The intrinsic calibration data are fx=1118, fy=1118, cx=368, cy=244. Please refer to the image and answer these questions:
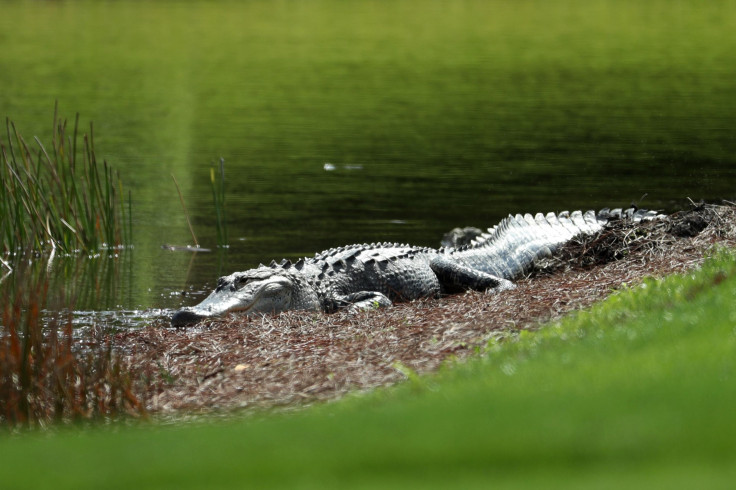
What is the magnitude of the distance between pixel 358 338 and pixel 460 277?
3.98 m

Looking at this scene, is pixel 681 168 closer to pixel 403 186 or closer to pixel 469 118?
pixel 403 186

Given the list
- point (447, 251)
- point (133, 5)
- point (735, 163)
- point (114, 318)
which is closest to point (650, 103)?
point (735, 163)

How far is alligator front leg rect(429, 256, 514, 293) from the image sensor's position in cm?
1339

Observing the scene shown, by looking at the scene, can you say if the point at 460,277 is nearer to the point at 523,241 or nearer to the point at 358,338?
the point at 523,241

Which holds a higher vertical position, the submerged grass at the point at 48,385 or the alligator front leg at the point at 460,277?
the submerged grass at the point at 48,385

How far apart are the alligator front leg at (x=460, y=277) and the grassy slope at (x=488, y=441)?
6.52m

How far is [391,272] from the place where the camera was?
13.1 m

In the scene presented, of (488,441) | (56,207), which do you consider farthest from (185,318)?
(488,441)

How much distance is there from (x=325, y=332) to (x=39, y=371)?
316cm

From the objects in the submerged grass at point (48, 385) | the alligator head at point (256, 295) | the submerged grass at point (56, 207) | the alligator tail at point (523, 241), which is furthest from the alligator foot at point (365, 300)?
the submerged grass at point (48, 385)

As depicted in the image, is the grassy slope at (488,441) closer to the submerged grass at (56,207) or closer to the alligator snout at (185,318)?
the alligator snout at (185,318)

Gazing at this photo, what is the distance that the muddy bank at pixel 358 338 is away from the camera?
8398mm

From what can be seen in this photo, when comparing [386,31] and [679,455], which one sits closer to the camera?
[679,455]

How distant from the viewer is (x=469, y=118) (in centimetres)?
3141
